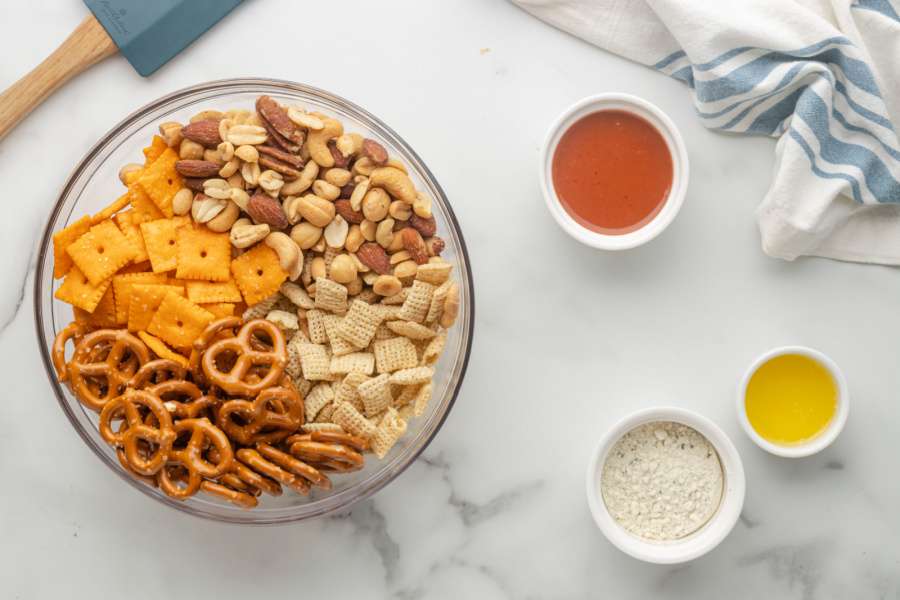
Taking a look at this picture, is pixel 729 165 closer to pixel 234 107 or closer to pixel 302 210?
pixel 302 210

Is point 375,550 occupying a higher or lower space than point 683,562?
higher

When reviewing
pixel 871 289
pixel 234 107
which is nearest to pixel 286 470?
pixel 234 107

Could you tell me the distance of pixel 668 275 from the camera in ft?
5.50

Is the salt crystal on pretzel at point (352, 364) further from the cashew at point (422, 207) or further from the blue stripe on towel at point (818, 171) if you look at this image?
the blue stripe on towel at point (818, 171)

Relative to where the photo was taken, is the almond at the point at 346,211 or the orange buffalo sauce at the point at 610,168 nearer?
the almond at the point at 346,211

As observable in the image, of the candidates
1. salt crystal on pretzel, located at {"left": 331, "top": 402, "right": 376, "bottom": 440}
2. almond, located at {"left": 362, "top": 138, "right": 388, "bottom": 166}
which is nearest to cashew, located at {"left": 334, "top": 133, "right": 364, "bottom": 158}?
almond, located at {"left": 362, "top": 138, "right": 388, "bottom": 166}

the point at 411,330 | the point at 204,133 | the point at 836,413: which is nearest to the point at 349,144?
the point at 204,133

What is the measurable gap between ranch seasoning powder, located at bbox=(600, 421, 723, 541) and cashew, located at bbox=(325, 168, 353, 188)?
744 mm

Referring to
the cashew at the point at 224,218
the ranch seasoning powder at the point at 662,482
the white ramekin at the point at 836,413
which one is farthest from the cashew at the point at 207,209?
the white ramekin at the point at 836,413

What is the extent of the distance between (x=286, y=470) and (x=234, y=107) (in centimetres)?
73

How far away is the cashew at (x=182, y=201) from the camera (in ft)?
4.67

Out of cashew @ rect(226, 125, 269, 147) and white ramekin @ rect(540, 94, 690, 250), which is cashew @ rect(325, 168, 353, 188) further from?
white ramekin @ rect(540, 94, 690, 250)

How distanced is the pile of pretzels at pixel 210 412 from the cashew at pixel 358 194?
0.86 feet

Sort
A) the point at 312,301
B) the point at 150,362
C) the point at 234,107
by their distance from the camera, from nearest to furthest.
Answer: the point at 150,362 < the point at 312,301 < the point at 234,107
